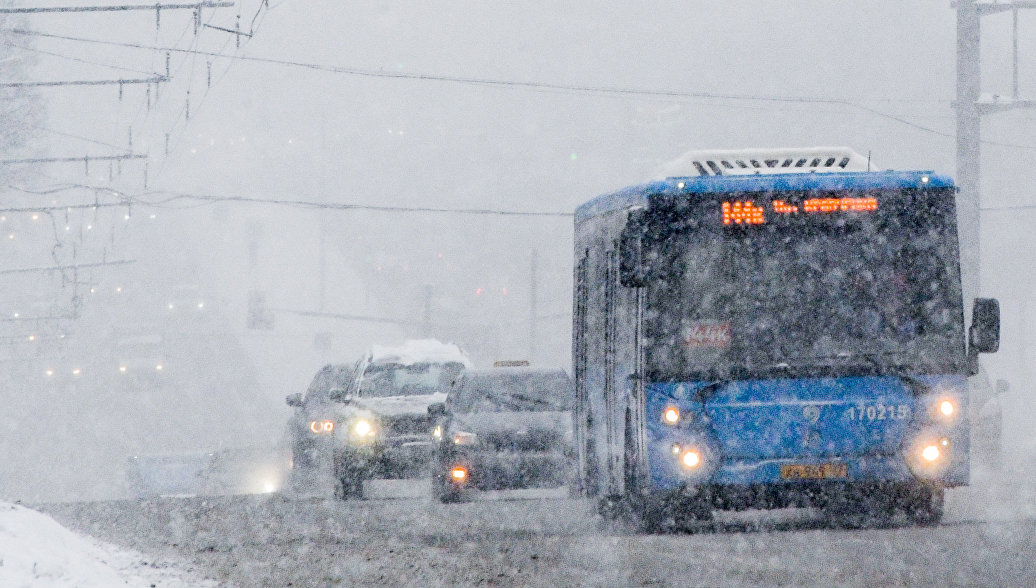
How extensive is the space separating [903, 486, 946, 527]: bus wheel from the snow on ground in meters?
5.66

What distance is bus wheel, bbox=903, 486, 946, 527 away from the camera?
1317 cm

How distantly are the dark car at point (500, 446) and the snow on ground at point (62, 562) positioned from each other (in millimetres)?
5898

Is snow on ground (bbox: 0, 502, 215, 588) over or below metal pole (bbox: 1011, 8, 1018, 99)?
below

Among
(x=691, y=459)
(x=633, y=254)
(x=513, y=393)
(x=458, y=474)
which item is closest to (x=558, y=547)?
(x=691, y=459)

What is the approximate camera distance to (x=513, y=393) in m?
19.1

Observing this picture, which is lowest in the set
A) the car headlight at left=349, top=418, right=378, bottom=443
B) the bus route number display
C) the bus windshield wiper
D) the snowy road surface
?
the snowy road surface

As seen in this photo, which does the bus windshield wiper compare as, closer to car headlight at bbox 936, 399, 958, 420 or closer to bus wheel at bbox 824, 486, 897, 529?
car headlight at bbox 936, 399, 958, 420

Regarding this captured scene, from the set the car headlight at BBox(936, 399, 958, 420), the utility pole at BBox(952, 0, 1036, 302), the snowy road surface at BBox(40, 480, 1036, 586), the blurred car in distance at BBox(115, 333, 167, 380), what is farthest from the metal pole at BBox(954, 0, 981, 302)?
the blurred car in distance at BBox(115, 333, 167, 380)

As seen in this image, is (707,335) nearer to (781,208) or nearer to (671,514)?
(781,208)

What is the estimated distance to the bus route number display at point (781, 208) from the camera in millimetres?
12930

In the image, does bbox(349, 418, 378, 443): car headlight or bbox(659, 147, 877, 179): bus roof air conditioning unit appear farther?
bbox(349, 418, 378, 443): car headlight

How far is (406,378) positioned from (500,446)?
4891 millimetres

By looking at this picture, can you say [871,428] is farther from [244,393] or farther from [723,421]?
[244,393]

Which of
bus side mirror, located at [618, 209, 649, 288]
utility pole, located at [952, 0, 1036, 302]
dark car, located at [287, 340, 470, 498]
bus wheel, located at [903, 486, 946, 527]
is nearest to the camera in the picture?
bus side mirror, located at [618, 209, 649, 288]
